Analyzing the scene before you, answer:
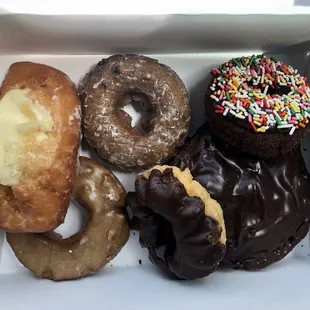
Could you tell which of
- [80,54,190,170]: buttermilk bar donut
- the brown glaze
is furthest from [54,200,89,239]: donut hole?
the brown glaze

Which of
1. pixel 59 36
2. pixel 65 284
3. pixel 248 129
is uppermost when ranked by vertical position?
pixel 59 36

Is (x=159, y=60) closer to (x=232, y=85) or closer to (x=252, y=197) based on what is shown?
(x=232, y=85)

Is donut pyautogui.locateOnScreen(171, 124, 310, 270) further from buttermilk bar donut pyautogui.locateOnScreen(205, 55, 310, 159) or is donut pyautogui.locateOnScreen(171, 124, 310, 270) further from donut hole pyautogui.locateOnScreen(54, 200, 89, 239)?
donut hole pyautogui.locateOnScreen(54, 200, 89, 239)

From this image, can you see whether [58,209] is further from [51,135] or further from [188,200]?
[188,200]

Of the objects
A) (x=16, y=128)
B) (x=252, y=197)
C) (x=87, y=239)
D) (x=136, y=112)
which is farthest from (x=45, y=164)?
(x=252, y=197)

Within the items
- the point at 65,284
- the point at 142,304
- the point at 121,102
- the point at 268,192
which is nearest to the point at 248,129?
the point at 268,192

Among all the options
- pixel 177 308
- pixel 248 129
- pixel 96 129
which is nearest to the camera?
pixel 177 308
